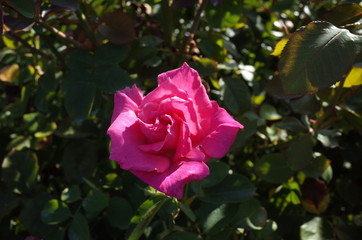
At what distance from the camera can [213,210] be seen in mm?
965

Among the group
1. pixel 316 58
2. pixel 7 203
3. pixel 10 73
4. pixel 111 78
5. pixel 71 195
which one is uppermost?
pixel 316 58

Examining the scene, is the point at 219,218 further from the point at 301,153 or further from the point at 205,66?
the point at 205,66

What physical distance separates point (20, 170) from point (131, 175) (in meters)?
0.34

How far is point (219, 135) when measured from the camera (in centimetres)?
66

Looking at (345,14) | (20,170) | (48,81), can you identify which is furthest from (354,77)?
(20,170)

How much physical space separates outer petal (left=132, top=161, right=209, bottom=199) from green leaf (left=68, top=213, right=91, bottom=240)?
402mm

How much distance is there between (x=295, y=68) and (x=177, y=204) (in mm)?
325

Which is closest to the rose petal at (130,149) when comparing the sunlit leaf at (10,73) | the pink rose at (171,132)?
the pink rose at (171,132)

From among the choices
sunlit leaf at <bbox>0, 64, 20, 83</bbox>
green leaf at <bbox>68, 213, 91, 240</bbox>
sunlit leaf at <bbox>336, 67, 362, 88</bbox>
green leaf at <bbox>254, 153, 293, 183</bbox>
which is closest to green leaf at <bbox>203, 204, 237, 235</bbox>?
green leaf at <bbox>254, 153, 293, 183</bbox>

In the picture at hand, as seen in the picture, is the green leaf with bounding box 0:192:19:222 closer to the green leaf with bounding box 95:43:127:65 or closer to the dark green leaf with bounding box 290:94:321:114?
the green leaf with bounding box 95:43:127:65

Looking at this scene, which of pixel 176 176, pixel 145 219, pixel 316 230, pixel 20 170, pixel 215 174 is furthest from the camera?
pixel 20 170

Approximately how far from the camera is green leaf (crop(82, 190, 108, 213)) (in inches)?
38.1

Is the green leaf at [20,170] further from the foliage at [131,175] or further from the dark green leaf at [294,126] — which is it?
the dark green leaf at [294,126]

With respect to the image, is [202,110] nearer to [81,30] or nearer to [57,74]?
[81,30]
